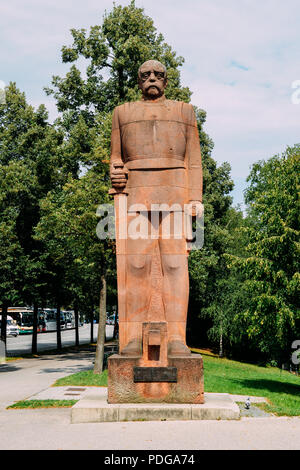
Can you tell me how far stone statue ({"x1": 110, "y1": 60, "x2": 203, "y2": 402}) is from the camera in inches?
303

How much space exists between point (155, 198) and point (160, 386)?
3002mm

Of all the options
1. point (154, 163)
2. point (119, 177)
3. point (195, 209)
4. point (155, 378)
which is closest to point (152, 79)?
point (154, 163)

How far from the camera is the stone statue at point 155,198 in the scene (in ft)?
25.2

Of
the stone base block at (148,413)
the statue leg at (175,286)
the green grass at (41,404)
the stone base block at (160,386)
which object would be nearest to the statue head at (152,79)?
the statue leg at (175,286)

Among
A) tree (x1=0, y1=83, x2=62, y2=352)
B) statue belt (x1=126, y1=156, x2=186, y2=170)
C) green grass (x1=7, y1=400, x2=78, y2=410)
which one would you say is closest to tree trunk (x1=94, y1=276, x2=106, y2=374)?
tree (x1=0, y1=83, x2=62, y2=352)

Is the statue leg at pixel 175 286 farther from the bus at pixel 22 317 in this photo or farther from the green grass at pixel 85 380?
the bus at pixel 22 317

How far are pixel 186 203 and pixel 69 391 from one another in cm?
760

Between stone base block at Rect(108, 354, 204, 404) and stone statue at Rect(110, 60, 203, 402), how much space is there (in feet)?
1.25

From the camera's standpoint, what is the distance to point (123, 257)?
7.88 m

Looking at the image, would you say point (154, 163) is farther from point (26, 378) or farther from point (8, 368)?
point (8, 368)

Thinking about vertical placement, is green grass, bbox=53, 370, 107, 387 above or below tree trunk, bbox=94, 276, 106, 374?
below

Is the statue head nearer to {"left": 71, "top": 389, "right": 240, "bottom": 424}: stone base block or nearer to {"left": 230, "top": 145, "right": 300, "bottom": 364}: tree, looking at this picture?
{"left": 71, "top": 389, "right": 240, "bottom": 424}: stone base block

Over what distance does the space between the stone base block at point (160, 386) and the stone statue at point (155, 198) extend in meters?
0.38
